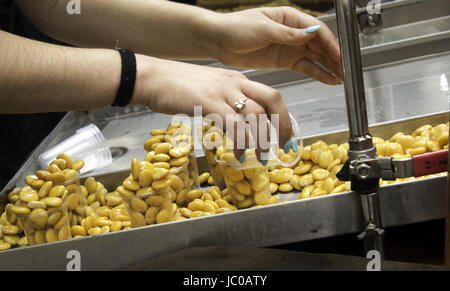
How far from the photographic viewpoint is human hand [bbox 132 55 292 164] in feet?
2.83

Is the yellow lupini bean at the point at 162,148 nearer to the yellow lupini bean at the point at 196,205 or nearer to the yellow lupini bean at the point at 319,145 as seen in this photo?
the yellow lupini bean at the point at 196,205

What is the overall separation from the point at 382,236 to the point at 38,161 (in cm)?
101

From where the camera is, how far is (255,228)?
0.92m

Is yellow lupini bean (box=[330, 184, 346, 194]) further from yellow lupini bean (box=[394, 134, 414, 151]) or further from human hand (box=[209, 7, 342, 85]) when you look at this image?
human hand (box=[209, 7, 342, 85])

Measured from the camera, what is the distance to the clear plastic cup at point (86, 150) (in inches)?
56.6

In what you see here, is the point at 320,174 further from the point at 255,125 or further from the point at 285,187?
the point at 255,125

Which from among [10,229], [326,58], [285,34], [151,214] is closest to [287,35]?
[285,34]

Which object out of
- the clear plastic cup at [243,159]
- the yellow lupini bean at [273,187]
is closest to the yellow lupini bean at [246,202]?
the clear plastic cup at [243,159]

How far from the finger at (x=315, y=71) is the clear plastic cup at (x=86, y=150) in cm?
61

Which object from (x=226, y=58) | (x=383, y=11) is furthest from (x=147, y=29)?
(x=383, y=11)

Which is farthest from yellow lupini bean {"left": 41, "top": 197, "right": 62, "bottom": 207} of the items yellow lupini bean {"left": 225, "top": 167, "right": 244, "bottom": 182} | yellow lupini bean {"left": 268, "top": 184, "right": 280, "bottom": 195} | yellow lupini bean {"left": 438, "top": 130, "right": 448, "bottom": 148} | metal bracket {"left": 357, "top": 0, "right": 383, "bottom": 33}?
metal bracket {"left": 357, "top": 0, "right": 383, "bottom": 33}
